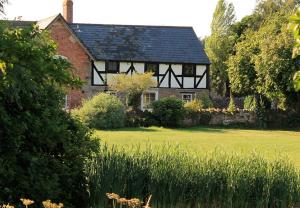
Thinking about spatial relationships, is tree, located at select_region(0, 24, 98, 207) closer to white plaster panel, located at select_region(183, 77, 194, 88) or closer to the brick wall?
the brick wall

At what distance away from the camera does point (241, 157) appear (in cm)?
866

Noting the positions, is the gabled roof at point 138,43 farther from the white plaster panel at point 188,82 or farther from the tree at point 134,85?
the tree at point 134,85

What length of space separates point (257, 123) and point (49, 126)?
87.1 feet

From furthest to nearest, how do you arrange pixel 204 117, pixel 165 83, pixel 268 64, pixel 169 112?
pixel 165 83
pixel 268 64
pixel 204 117
pixel 169 112

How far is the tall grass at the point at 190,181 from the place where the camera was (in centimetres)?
754

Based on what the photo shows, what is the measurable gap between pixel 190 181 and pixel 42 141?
2.27m

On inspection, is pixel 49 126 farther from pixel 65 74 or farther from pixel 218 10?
pixel 218 10

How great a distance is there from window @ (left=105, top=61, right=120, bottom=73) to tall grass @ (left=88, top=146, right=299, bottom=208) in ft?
97.3

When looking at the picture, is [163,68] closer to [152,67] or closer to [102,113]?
[152,67]

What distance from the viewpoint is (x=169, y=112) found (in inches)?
1147

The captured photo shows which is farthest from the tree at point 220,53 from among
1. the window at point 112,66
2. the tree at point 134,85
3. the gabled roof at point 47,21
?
the tree at point 134,85

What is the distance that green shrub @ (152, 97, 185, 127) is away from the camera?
29.3 m

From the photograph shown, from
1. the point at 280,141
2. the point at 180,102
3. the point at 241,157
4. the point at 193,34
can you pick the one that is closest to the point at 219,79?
the point at 193,34

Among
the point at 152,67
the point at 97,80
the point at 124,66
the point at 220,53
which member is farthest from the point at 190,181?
the point at 220,53
